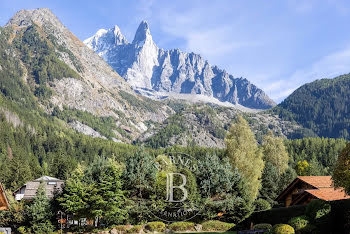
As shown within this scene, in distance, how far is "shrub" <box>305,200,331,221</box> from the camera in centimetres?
2217

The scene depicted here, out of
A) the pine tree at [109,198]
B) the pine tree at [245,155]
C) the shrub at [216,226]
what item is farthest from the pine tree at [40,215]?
the pine tree at [245,155]

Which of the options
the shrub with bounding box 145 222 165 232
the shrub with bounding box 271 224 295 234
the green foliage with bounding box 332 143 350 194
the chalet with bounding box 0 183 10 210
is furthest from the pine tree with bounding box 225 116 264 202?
the chalet with bounding box 0 183 10 210

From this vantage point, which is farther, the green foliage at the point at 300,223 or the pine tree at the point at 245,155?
the pine tree at the point at 245,155

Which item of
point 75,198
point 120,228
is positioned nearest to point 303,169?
point 120,228

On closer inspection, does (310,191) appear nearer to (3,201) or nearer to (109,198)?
(109,198)

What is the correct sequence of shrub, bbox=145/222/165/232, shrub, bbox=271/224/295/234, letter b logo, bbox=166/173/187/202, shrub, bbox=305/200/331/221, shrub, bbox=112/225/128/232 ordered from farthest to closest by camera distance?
shrub, bbox=112/225/128/232 → letter b logo, bbox=166/173/187/202 → shrub, bbox=145/222/165/232 → shrub, bbox=305/200/331/221 → shrub, bbox=271/224/295/234

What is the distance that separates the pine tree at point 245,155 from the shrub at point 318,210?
89.0 ft

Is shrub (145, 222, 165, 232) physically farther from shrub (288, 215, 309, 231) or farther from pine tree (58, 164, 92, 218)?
shrub (288, 215, 309, 231)

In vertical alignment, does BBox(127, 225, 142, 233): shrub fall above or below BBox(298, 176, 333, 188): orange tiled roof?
below

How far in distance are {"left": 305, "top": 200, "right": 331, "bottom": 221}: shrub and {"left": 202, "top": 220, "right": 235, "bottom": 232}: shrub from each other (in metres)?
15.9

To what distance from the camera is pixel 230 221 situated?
39.6m

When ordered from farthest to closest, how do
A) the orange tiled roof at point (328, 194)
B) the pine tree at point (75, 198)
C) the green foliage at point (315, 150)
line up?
1. the green foliage at point (315, 150)
2. the pine tree at point (75, 198)
3. the orange tiled roof at point (328, 194)

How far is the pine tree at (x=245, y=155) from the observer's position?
172 feet

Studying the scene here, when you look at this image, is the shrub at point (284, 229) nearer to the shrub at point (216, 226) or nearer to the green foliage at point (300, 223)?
the green foliage at point (300, 223)
